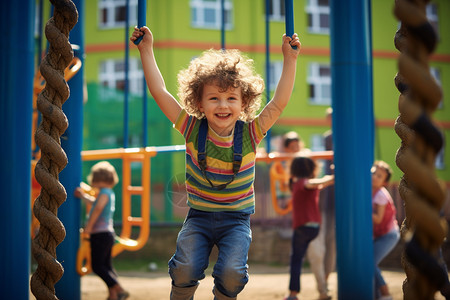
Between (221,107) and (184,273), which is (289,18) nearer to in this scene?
(221,107)

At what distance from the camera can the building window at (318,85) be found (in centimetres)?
1720

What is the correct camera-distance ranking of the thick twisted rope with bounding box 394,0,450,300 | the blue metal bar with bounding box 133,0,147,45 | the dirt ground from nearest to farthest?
the thick twisted rope with bounding box 394,0,450,300, the blue metal bar with bounding box 133,0,147,45, the dirt ground

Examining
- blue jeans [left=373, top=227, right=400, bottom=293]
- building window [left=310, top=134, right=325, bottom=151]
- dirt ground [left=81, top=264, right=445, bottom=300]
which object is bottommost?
dirt ground [left=81, top=264, right=445, bottom=300]

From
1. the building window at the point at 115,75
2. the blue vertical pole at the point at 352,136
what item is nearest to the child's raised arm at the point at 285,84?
the blue vertical pole at the point at 352,136

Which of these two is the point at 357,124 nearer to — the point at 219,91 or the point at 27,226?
the point at 219,91

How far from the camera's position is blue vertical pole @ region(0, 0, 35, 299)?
6.76 feet

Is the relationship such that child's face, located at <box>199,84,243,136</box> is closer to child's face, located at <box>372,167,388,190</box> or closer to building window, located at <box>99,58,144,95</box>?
child's face, located at <box>372,167,388,190</box>

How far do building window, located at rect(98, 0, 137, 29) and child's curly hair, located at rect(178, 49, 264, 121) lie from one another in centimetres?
1505

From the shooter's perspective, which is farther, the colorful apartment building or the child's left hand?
the colorful apartment building

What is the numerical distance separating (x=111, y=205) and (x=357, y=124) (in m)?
2.56

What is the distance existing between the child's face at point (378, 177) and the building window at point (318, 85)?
41.7ft

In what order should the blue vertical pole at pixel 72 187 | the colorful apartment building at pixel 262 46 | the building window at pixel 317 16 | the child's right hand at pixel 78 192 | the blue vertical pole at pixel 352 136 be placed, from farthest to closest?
the building window at pixel 317 16 → the colorful apartment building at pixel 262 46 → the child's right hand at pixel 78 192 → the blue vertical pole at pixel 72 187 → the blue vertical pole at pixel 352 136

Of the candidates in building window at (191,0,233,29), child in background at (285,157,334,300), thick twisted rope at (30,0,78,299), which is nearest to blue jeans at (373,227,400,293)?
child in background at (285,157,334,300)

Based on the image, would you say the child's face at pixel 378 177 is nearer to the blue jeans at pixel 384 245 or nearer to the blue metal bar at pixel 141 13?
the blue jeans at pixel 384 245
